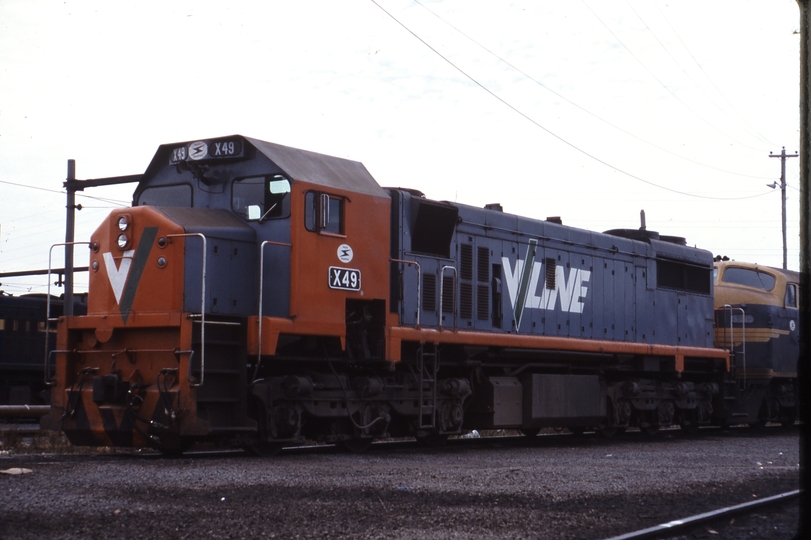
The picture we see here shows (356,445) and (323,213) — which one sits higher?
(323,213)

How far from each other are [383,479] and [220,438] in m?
2.61

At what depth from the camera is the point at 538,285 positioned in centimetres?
1480

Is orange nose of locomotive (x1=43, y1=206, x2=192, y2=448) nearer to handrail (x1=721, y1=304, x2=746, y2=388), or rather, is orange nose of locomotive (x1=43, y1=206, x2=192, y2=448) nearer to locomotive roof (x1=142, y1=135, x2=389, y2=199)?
locomotive roof (x1=142, y1=135, x2=389, y2=199)

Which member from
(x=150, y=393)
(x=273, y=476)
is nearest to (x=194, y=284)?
(x=150, y=393)

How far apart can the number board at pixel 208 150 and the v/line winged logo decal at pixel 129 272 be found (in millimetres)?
1347

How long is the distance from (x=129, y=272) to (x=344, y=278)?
2.45 metres

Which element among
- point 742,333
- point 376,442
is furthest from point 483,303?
point 742,333

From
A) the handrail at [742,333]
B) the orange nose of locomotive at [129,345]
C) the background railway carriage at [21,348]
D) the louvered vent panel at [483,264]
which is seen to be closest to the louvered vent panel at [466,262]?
the louvered vent panel at [483,264]

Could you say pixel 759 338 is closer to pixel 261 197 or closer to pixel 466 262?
pixel 466 262

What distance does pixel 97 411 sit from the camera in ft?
32.5

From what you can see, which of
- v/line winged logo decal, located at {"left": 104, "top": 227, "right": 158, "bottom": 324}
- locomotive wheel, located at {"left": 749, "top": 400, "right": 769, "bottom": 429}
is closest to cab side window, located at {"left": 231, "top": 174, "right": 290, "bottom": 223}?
v/line winged logo decal, located at {"left": 104, "top": 227, "right": 158, "bottom": 324}

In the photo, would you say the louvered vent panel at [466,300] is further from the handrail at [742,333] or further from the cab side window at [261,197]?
the handrail at [742,333]

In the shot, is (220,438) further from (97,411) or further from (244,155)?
(244,155)

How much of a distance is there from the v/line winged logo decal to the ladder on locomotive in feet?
12.7
